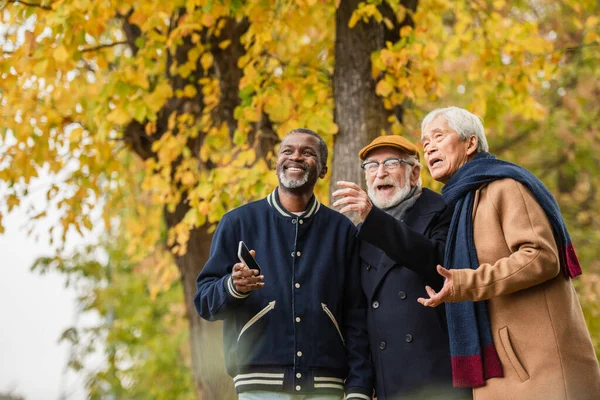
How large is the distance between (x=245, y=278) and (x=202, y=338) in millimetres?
4630

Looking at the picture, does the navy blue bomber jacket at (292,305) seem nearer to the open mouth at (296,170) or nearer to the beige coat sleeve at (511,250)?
the open mouth at (296,170)

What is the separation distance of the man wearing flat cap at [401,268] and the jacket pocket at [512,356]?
14.1 inches

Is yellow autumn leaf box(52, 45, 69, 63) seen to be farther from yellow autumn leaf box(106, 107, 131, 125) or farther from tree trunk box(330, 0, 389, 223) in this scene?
tree trunk box(330, 0, 389, 223)

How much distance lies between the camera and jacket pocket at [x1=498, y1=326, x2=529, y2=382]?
3320 mm

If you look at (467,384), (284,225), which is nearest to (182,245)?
(284,225)

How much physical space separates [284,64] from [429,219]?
3.75 metres

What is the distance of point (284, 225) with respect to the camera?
4.00 m

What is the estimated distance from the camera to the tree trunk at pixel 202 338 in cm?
768

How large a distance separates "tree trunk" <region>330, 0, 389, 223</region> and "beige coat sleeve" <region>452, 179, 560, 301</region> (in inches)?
92.6

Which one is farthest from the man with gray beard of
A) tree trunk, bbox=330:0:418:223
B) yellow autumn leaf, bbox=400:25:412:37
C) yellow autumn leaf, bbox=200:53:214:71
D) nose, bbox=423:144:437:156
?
yellow autumn leaf, bbox=200:53:214:71

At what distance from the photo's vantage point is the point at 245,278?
350cm

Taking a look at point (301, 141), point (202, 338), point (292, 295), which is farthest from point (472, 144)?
point (202, 338)

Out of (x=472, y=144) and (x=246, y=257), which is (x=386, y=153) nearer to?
(x=472, y=144)

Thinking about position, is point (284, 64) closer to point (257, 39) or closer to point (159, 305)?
point (257, 39)
